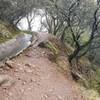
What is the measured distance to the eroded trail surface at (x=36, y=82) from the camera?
10156mm

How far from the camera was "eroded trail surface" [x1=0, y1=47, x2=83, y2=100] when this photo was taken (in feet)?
33.3

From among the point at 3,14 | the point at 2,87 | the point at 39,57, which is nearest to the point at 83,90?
the point at 39,57

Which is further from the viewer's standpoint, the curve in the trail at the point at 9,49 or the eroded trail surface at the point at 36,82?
the curve in the trail at the point at 9,49

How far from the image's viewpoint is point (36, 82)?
11703mm

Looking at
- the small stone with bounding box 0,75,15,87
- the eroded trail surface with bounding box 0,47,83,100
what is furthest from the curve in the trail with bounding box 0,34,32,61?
the small stone with bounding box 0,75,15,87

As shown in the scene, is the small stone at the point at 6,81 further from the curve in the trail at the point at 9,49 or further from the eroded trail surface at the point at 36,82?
the curve in the trail at the point at 9,49

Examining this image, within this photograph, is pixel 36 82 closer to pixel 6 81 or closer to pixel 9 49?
pixel 6 81

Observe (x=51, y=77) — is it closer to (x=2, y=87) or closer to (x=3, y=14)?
(x=2, y=87)

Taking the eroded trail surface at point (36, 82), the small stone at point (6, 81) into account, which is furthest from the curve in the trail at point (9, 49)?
the small stone at point (6, 81)

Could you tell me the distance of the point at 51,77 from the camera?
1326cm

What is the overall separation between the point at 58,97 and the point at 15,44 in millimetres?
6713

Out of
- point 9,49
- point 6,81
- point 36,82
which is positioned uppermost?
point 6,81

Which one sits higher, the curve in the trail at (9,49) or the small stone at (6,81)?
the small stone at (6,81)

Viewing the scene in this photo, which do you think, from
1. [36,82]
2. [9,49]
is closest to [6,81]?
[36,82]
